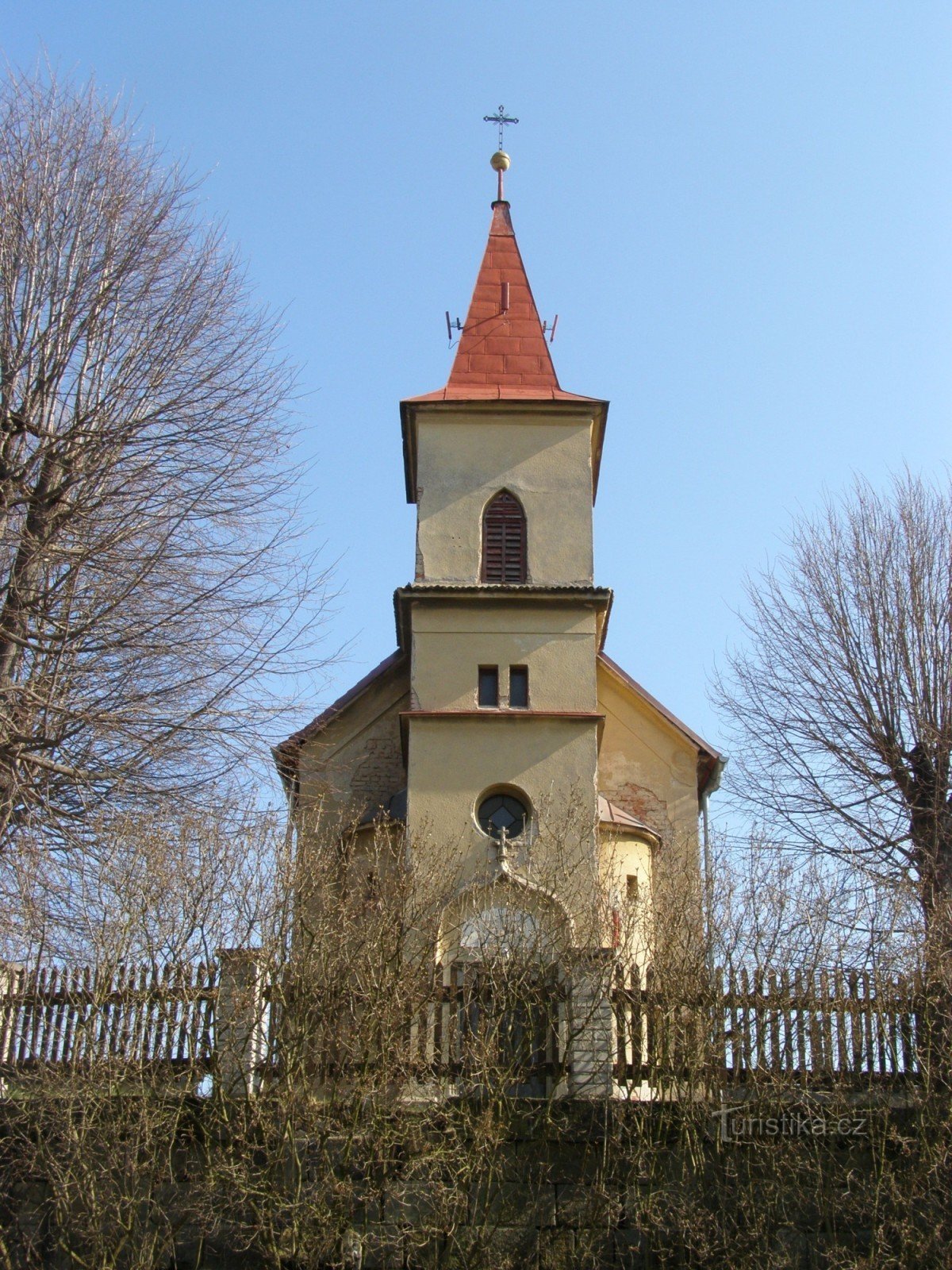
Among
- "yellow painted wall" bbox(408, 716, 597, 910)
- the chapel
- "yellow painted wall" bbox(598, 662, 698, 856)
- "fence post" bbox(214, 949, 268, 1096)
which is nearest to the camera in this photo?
"fence post" bbox(214, 949, 268, 1096)

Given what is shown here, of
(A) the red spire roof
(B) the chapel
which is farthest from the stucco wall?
(A) the red spire roof

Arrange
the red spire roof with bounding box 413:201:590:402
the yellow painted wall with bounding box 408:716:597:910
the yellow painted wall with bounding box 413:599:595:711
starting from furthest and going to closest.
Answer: the red spire roof with bounding box 413:201:590:402, the yellow painted wall with bounding box 413:599:595:711, the yellow painted wall with bounding box 408:716:597:910

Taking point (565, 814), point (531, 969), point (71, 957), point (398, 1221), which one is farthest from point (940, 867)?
point (71, 957)

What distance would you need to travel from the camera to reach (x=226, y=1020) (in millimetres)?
12578

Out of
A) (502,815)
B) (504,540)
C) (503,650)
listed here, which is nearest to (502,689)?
(503,650)

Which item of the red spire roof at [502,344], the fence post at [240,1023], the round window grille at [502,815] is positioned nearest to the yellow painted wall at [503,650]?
the round window grille at [502,815]

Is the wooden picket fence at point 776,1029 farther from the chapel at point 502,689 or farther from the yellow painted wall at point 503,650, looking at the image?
the yellow painted wall at point 503,650

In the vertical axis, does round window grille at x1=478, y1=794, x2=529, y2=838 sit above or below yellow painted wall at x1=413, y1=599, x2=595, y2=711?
below

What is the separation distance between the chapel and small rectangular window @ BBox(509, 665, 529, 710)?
0.07 feet

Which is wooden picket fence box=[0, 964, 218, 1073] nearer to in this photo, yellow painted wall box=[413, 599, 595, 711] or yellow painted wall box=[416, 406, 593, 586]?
yellow painted wall box=[413, 599, 595, 711]

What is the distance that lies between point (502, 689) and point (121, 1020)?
326 inches

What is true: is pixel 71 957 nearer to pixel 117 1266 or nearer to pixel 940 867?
pixel 117 1266

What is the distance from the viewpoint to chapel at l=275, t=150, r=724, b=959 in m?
18.9

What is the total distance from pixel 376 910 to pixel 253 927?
1.16 metres
